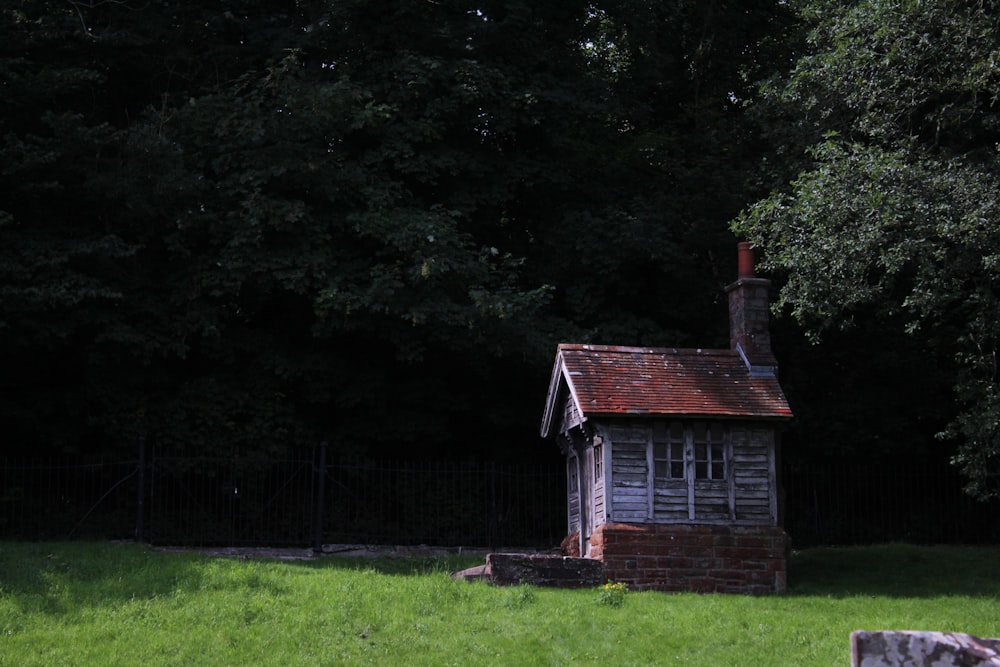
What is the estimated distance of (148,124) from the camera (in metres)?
23.2

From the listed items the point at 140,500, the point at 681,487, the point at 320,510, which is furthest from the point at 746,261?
the point at 140,500

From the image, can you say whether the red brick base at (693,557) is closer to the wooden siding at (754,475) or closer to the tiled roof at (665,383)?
the wooden siding at (754,475)

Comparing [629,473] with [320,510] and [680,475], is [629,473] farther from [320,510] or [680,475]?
[320,510]

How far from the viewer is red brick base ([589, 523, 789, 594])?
1795 cm

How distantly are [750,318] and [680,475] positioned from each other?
3657 millimetres

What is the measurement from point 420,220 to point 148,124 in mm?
5977

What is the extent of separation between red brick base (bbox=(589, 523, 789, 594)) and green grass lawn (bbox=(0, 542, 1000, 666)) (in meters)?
0.73

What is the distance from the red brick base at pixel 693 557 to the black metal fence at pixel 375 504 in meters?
4.76

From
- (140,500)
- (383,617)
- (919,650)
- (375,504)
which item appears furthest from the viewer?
(375,504)

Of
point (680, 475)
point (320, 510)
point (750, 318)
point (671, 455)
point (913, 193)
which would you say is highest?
point (913, 193)

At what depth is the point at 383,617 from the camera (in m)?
14.4

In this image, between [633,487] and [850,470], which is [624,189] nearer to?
[850,470]

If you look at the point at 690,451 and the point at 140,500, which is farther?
the point at 140,500

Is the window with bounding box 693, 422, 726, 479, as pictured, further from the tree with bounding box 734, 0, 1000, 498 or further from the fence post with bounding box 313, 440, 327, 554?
the fence post with bounding box 313, 440, 327, 554
